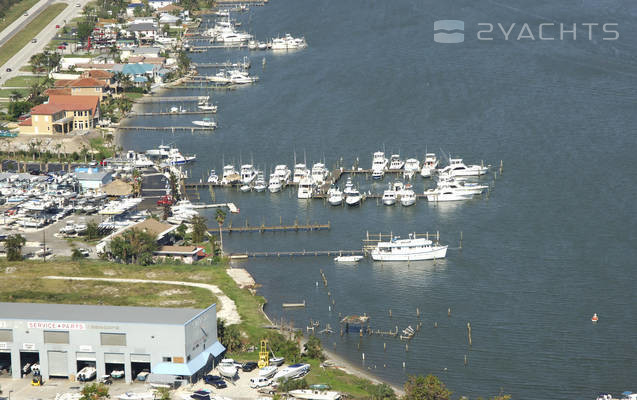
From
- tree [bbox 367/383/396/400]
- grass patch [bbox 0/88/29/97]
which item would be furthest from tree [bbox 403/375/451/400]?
grass patch [bbox 0/88/29/97]

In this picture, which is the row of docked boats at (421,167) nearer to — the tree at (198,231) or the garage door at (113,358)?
the tree at (198,231)

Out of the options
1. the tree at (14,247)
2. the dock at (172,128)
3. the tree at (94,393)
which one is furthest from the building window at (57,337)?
the dock at (172,128)

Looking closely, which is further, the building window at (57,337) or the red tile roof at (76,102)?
the red tile roof at (76,102)

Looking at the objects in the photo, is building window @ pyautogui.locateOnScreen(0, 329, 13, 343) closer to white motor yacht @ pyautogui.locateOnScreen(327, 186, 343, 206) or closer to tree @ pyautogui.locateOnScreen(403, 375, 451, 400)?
tree @ pyautogui.locateOnScreen(403, 375, 451, 400)

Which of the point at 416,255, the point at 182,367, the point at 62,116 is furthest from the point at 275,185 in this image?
the point at 182,367

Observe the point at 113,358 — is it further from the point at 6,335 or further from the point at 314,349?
the point at 314,349

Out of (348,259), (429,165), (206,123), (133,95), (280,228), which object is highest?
(133,95)

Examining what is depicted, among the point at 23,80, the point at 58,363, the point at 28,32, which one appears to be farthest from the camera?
the point at 28,32
